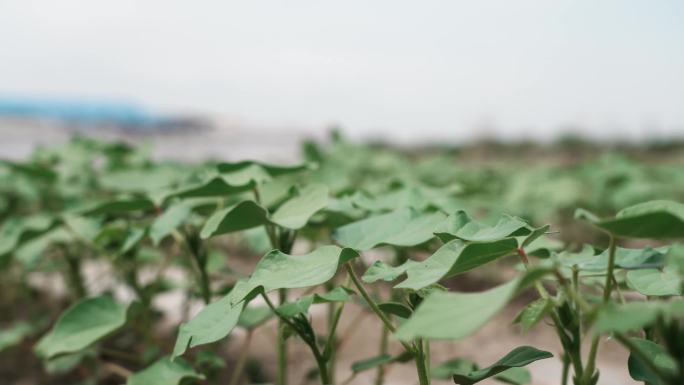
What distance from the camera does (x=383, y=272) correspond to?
78 centimetres

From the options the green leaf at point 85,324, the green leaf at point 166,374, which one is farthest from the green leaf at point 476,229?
the green leaf at point 85,324

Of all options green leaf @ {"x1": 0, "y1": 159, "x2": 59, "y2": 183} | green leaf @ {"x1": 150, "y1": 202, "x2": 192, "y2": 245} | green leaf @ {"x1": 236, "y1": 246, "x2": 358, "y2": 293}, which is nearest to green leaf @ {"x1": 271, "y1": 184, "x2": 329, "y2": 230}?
green leaf @ {"x1": 236, "y1": 246, "x2": 358, "y2": 293}

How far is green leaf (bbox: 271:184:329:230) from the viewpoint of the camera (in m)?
0.92

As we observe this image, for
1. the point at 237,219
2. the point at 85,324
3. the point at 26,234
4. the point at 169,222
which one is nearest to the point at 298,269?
the point at 237,219

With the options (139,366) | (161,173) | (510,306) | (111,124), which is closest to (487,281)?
(510,306)

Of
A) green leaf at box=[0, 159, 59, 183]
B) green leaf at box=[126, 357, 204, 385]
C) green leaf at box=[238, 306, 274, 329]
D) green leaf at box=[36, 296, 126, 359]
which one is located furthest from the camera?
green leaf at box=[0, 159, 59, 183]

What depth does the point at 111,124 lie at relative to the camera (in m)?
17.2

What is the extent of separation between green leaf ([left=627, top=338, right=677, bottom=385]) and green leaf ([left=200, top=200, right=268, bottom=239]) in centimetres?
50

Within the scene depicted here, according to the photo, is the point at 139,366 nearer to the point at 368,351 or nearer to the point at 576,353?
the point at 368,351

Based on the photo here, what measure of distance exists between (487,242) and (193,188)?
544 mm

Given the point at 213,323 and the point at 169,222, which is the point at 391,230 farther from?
the point at 169,222

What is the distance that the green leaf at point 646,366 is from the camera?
75 centimetres

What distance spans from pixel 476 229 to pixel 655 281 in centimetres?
24

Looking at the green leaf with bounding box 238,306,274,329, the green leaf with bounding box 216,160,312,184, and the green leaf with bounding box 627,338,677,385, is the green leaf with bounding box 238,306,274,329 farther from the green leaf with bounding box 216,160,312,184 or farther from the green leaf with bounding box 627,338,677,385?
the green leaf with bounding box 627,338,677,385
